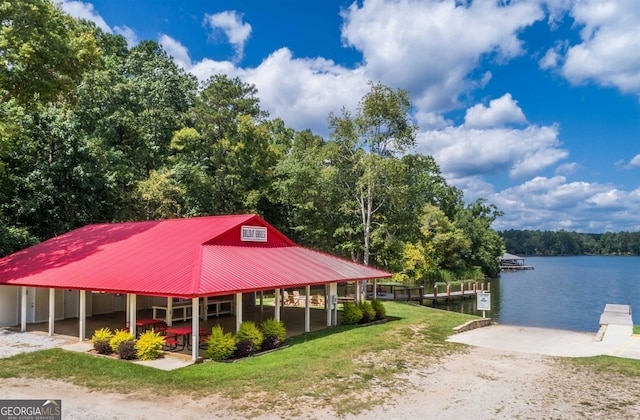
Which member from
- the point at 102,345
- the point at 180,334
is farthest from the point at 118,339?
the point at 180,334

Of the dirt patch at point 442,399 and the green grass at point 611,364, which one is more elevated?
the dirt patch at point 442,399

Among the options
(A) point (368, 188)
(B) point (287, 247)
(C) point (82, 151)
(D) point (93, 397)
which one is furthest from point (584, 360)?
(C) point (82, 151)

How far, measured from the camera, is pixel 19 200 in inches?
1038

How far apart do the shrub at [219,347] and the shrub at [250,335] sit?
595 millimetres

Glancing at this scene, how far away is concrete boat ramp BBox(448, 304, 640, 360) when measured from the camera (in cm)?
1631

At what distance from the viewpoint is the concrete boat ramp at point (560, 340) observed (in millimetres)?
16312

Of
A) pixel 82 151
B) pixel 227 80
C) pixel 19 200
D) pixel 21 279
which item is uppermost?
pixel 227 80

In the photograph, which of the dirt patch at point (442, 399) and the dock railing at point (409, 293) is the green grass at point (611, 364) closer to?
the dirt patch at point (442, 399)

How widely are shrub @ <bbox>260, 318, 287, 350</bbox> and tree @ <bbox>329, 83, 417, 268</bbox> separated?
15.6 meters

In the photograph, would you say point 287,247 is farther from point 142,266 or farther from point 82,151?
point 82,151

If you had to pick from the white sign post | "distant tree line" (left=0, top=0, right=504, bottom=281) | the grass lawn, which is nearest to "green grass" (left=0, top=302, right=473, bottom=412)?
the grass lawn

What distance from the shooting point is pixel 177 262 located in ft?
51.2

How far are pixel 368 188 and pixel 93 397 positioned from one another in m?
22.2

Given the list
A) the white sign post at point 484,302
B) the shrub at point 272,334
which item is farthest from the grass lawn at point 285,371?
the white sign post at point 484,302
